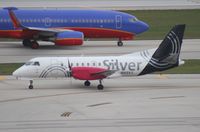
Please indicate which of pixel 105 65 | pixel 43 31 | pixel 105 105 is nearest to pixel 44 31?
pixel 43 31

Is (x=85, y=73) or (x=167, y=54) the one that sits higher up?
(x=167, y=54)

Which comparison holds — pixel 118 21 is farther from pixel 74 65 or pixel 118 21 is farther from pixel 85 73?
pixel 85 73

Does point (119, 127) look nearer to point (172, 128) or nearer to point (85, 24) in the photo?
point (172, 128)

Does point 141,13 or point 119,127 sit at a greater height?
point 141,13

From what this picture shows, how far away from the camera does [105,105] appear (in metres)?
33.3

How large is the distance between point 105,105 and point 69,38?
25444 millimetres

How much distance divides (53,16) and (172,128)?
34973mm

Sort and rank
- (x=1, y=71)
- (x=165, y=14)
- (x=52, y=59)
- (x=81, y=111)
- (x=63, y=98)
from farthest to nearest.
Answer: (x=165, y=14) < (x=1, y=71) < (x=52, y=59) < (x=63, y=98) < (x=81, y=111)

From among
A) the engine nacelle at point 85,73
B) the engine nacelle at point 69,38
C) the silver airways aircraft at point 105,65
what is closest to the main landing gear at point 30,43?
the engine nacelle at point 69,38

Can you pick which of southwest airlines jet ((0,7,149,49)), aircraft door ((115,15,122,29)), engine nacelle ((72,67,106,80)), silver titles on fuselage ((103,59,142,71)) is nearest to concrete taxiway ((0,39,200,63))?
southwest airlines jet ((0,7,149,49))

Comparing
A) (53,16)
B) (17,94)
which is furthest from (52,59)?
(53,16)

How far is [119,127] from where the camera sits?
2772 cm

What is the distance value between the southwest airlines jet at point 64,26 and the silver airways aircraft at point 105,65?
19.0 metres

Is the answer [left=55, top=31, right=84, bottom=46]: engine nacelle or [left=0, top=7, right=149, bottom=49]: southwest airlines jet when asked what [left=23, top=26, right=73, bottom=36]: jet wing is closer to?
[left=0, top=7, right=149, bottom=49]: southwest airlines jet
